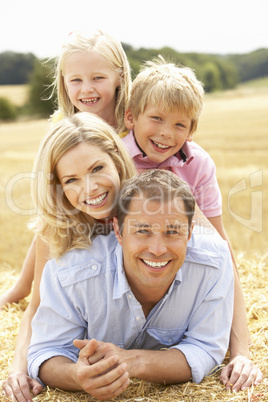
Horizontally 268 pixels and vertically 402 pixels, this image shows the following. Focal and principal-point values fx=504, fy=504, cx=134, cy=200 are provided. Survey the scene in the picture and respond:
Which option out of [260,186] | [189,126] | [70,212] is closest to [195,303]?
[70,212]

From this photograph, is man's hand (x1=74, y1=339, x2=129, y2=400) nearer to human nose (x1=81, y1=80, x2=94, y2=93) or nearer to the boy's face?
the boy's face

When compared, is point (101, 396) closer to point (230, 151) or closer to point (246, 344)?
point (246, 344)

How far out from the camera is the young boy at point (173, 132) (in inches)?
129

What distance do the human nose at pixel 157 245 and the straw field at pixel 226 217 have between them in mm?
725

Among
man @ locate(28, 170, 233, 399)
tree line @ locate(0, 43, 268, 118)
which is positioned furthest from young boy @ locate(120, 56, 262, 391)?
tree line @ locate(0, 43, 268, 118)

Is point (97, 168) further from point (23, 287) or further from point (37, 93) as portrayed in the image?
point (37, 93)

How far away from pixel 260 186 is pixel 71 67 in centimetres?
883

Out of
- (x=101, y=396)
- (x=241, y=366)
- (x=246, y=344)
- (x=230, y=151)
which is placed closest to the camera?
(x=101, y=396)

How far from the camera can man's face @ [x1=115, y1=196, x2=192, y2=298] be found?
2583 millimetres

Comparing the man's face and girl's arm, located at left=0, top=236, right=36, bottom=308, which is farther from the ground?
the man's face

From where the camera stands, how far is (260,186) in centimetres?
1173

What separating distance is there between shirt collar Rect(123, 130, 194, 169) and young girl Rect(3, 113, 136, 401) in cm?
25

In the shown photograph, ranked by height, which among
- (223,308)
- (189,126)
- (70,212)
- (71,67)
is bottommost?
(223,308)

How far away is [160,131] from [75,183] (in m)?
0.70
